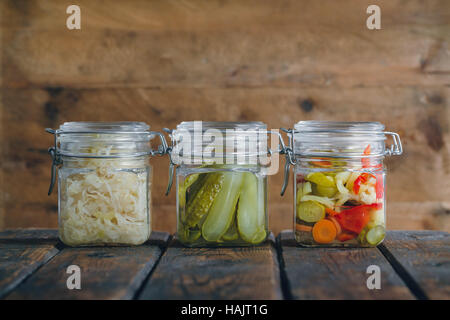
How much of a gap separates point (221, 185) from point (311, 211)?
0.18 m

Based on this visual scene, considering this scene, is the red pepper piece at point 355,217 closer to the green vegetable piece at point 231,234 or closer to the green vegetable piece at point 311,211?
the green vegetable piece at point 311,211

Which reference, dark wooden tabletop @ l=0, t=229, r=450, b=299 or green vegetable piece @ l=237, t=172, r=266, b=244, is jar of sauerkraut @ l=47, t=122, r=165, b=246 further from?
green vegetable piece @ l=237, t=172, r=266, b=244

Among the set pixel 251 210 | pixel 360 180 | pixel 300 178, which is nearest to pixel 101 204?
pixel 251 210

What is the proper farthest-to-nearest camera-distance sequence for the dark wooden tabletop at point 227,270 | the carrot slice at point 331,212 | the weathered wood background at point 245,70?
the weathered wood background at point 245,70, the carrot slice at point 331,212, the dark wooden tabletop at point 227,270

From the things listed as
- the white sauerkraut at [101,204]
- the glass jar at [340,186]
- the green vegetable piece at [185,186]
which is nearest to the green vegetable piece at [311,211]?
the glass jar at [340,186]

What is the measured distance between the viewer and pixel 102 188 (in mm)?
912

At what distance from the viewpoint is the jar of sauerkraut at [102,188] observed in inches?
36.0

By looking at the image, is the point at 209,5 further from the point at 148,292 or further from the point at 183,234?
the point at 148,292

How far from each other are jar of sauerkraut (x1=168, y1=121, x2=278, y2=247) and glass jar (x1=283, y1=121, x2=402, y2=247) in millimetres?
88

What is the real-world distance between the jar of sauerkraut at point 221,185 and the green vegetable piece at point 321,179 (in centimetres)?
10

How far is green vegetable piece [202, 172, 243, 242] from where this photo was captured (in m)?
0.90

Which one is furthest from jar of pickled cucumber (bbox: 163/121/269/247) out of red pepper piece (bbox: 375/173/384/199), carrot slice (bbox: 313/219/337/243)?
red pepper piece (bbox: 375/173/384/199)

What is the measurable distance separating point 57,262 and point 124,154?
9.6 inches

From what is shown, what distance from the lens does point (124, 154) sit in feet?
3.09
